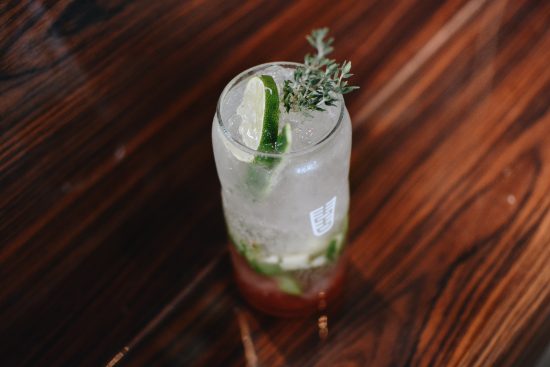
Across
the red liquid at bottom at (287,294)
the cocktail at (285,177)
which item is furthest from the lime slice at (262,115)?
the red liquid at bottom at (287,294)

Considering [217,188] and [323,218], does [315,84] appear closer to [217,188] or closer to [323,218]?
[323,218]

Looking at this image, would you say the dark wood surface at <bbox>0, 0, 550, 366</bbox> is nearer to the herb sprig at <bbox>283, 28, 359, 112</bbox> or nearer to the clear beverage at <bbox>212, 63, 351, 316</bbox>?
the clear beverage at <bbox>212, 63, 351, 316</bbox>

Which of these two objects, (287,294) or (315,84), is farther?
(287,294)

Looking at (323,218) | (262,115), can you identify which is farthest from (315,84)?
(323,218)

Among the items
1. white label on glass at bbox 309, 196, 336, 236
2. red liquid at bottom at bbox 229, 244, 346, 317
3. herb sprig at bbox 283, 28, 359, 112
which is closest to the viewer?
herb sprig at bbox 283, 28, 359, 112

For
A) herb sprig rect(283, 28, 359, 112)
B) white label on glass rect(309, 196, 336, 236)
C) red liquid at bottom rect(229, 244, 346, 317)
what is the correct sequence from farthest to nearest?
1. red liquid at bottom rect(229, 244, 346, 317)
2. white label on glass rect(309, 196, 336, 236)
3. herb sprig rect(283, 28, 359, 112)

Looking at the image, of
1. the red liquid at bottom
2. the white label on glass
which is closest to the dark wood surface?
the red liquid at bottom

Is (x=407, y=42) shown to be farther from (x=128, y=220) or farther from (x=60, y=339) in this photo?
(x=60, y=339)

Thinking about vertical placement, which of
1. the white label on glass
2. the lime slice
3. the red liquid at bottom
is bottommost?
the red liquid at bottom
